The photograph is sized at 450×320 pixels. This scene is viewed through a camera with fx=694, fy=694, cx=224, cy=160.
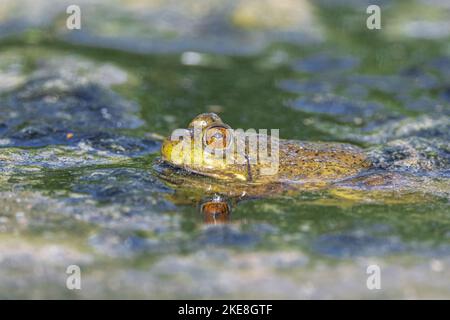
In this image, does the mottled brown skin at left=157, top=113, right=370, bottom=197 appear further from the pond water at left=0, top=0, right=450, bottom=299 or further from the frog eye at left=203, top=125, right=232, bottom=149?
the pond water at left=0, top=0, right=450, bottom=299

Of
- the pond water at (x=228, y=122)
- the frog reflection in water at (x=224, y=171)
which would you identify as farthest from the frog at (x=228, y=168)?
the pond water at (x=228, y=122)

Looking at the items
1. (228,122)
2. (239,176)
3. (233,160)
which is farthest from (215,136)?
(228,122)

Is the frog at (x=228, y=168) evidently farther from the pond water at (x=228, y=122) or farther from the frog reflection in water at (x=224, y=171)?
the pond water at (x=228, y=122)

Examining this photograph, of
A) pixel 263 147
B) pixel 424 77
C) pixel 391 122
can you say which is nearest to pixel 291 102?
pixel 391 122

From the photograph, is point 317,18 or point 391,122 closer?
point 391,122

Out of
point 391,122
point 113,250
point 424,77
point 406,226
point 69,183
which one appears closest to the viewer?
point 113,250
